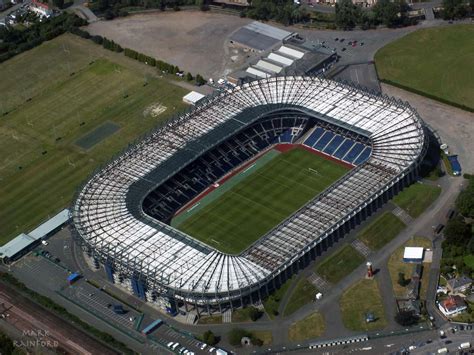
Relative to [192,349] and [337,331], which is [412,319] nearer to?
[337,331]

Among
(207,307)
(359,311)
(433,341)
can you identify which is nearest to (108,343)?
(207,307)

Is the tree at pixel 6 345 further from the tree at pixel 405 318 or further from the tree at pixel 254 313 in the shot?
the tree at pixel 405 318

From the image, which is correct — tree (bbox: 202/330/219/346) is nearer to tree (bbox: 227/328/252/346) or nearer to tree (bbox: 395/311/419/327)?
tree (bbox: 227/328/252/346)

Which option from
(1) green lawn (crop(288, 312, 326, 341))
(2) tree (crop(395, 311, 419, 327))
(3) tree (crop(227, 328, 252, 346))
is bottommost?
(1) green lawn (crop(288, 312, 326, 341))

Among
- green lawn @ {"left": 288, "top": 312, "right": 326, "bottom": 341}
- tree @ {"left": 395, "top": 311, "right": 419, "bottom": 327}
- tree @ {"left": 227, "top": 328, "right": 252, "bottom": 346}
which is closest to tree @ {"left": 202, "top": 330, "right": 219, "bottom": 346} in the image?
tree @ {"left": 227, "top": 328, "right": 252, "bottom": 346}

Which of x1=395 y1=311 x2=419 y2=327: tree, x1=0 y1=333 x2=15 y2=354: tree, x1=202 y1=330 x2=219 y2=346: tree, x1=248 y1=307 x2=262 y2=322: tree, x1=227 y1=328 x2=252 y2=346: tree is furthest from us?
x1=248 y1=307 x2=262 y2=322: tree

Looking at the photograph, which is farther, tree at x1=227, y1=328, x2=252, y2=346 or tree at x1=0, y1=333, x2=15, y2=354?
tree at x1=0, y1=333, x2=15, y2=354

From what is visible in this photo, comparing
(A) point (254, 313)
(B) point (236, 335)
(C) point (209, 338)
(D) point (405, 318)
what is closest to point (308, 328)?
(A) point (254, 313)

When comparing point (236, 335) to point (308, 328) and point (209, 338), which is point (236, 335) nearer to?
point (209, 338)
